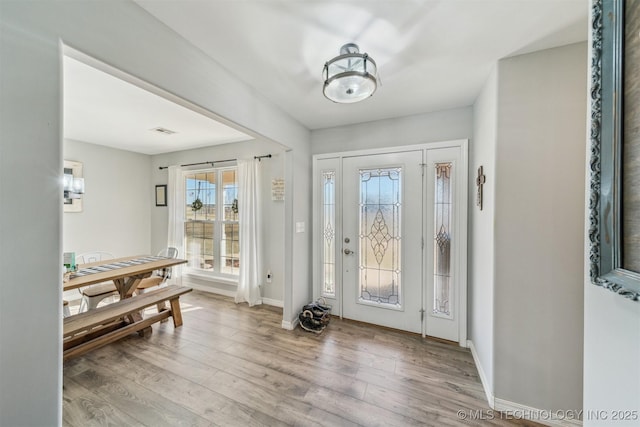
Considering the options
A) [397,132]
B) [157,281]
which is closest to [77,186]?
[157,281]

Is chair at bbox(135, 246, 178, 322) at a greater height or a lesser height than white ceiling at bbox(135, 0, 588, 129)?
lesser

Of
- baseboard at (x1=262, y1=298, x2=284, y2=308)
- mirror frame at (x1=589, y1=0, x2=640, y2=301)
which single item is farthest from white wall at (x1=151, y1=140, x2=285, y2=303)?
mirror frame at (x1=589, y1=0, x2=640, y2=301)

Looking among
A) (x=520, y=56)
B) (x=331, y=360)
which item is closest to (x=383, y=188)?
(x=520, y=56)

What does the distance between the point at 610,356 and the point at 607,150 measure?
25.7 inches

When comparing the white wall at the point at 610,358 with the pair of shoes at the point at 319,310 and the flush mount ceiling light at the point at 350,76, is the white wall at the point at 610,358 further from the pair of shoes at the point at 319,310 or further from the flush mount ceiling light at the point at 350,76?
the pair of shoes at the point at 319,310

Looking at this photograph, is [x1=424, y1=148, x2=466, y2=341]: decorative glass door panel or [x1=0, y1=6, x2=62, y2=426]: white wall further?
[x1=424, y1=148, x2=466, y2=341]: decorative glass door panel

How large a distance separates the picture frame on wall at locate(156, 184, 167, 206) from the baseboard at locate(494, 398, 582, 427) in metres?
5.40

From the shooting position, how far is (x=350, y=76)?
1.39m

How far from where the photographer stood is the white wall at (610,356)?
2.17 feet

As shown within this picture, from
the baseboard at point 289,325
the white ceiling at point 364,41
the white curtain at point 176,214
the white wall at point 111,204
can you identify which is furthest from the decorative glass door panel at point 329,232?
the white wall at point 111,204

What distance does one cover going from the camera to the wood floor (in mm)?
1618

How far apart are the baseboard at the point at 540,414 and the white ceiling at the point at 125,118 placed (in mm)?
3695

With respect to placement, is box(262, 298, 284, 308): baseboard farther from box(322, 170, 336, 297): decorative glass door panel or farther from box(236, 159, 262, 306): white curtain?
box(322, 170, 336, 297): decorative glass door panel

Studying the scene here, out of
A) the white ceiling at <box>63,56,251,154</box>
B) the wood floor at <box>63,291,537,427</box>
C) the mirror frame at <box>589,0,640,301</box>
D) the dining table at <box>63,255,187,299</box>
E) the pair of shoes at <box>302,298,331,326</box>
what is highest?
the white ceiling at <box>63,56,251,154</box>
